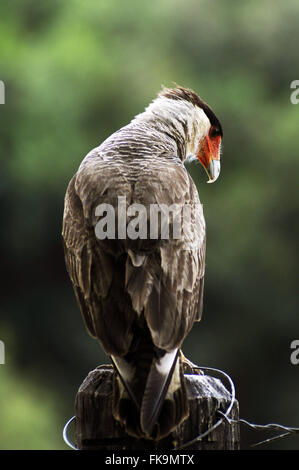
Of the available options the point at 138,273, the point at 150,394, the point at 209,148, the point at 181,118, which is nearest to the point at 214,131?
the point at 209,148

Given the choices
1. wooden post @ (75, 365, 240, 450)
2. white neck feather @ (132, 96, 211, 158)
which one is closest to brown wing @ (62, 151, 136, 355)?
→ wooden post @ (75, 365, 240, 450)

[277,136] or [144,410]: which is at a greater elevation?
[277,136]

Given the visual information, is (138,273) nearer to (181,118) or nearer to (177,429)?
(177,429)

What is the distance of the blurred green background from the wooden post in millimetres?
9199

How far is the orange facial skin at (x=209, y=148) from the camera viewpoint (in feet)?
18.3

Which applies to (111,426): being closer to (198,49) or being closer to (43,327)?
(43,327)

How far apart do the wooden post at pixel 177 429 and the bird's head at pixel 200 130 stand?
7.42 ft

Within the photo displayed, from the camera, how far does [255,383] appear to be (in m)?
14.5

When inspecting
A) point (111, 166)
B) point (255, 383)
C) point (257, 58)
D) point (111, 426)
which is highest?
point (257, 58)

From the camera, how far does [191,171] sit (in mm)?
13930

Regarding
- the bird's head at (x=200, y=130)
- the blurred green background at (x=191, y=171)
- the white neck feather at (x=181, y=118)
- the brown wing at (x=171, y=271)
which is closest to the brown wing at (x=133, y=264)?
the brown wing at (x=171, y=271)

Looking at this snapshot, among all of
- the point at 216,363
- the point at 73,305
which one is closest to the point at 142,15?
the point at 73,305

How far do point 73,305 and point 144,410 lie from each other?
11.6 m

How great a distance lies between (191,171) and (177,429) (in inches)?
425
